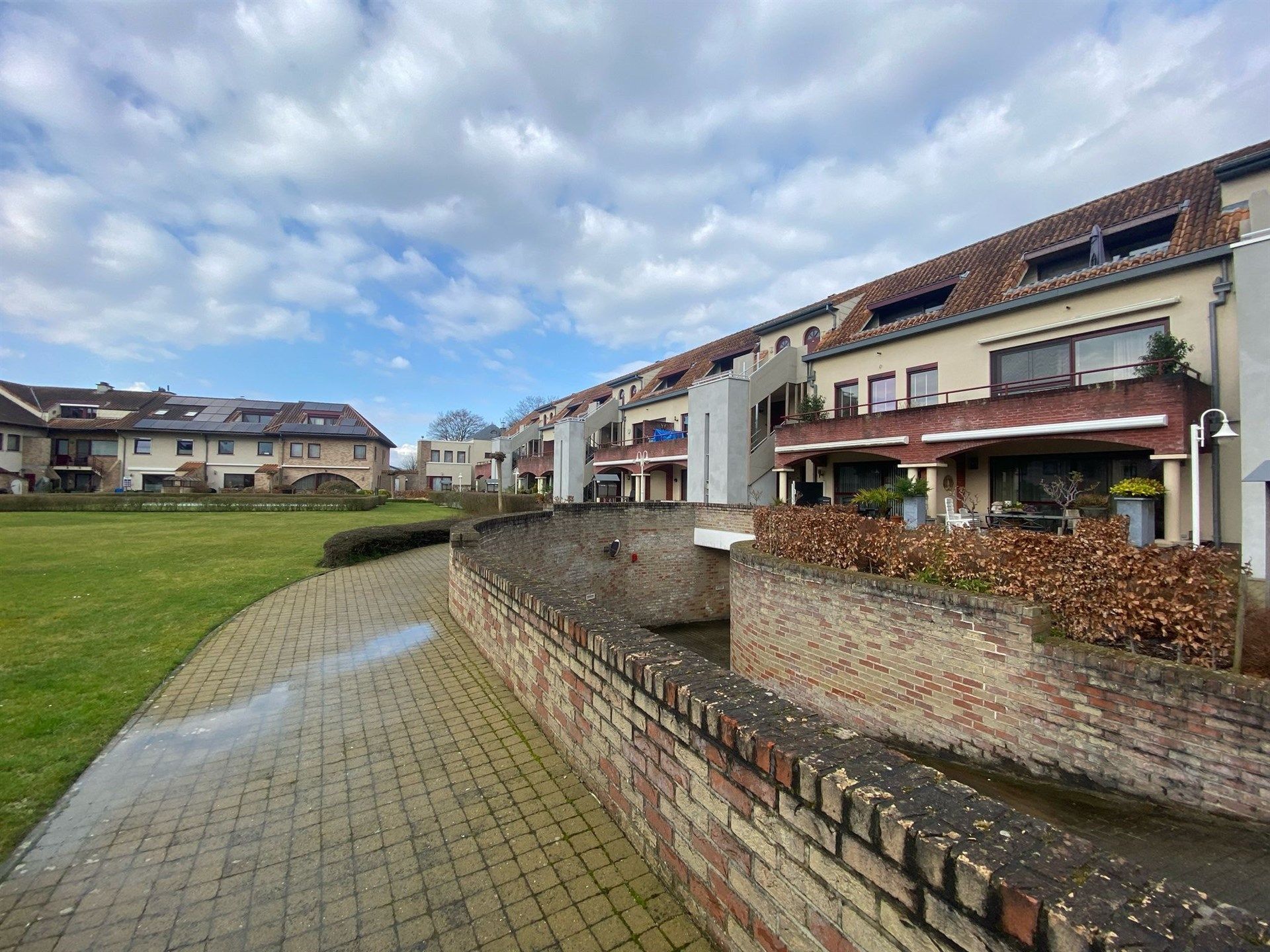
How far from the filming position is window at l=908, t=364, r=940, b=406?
16.7 meters

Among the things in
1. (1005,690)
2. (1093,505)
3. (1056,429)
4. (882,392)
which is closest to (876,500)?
(1056,429)

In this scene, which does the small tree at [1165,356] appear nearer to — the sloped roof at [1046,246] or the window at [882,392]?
the sloped roof at [1046,246]

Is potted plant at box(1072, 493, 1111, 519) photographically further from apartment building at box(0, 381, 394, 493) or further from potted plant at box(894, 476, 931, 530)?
apartment building at box(0, 381, 394, 493)

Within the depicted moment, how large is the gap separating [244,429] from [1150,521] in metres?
54.0

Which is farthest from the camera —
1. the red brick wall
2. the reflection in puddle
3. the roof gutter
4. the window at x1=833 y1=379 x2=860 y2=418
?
the window at x1=833 y1=379 x2=860 y2=418

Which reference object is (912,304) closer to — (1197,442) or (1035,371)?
(1035,371)

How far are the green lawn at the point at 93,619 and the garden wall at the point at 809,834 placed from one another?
3671 mm

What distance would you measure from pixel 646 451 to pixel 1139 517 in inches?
785

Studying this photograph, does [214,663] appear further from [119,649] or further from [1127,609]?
[1127,609]

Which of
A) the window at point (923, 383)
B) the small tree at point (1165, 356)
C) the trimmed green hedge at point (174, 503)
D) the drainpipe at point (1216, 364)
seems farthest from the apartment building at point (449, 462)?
the drainpipe at point (1216, 364)

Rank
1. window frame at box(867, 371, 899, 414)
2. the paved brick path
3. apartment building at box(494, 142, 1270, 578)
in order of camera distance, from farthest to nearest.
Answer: window frame at box(867, 371, 899, 414) < apartment building at box(494, 142, 1270, 578) < the paved brick path

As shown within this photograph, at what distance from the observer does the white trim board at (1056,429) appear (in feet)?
36.1

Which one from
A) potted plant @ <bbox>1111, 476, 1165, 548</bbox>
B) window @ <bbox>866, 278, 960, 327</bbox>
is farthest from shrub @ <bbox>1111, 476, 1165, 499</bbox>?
window @ <bbox>866, 278, 960, 327</bbox>

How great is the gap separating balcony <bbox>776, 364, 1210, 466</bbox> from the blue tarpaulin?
752 centimetres
